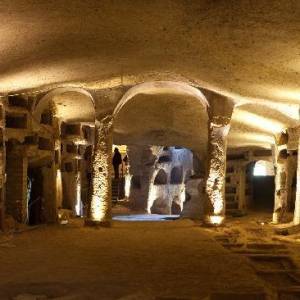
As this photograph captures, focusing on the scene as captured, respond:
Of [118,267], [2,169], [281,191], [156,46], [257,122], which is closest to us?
[118,267]

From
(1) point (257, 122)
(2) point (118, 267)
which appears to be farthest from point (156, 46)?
(1) point (257, 122)

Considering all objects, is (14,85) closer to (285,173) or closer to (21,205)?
(21,205)

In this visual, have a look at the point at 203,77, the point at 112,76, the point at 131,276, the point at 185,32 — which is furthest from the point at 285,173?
the point at 131,276

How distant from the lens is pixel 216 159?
1126 cm

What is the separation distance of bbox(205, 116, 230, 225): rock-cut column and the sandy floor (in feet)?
7.06

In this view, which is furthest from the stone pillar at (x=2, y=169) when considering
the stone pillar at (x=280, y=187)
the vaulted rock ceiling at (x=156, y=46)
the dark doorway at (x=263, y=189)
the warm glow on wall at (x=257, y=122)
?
the dark doorway at (x=263, y=189)

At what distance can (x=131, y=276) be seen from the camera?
16.0 ft

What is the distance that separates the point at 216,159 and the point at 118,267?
6.30 meters

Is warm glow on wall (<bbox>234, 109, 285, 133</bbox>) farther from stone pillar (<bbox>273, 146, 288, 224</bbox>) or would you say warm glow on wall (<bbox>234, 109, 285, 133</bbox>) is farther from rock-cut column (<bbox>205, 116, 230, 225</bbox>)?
rock-cut column (<bbox>205, 116, 230, 225</bbox>)

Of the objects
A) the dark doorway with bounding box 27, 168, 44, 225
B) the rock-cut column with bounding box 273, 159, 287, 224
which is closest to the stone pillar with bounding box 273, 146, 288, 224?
the rock-cut column with bounding box 273, 159, 287, 224

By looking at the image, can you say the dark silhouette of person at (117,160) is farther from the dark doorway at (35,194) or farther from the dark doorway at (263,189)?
the dark doorway at (35,194)

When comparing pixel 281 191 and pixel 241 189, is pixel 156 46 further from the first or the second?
pixel 241 189

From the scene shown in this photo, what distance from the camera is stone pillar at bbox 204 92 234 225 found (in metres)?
11.1

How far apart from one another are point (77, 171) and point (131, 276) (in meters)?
11.8
